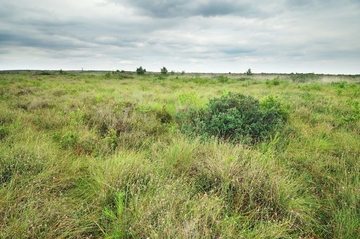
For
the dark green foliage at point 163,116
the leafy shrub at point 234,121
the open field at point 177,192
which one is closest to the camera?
the open field at point 177,192

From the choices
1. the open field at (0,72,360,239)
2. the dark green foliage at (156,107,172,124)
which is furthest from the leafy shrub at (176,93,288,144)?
the dark green foliage at (156,107,172,124)

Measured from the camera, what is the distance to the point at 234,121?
469cm

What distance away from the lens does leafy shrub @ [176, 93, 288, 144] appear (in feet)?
15.2

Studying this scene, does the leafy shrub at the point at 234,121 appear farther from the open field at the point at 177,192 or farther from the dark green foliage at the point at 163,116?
the dark green foliage at the point at 163,116

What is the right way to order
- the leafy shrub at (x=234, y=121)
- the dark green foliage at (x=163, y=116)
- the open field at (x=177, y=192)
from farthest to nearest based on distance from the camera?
the dark green foliage at (x=163, y=116)
the leafy shrub at (x=234, y=121)
the open field at (x=177, y=192)

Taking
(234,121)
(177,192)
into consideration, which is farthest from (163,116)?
(177,192)

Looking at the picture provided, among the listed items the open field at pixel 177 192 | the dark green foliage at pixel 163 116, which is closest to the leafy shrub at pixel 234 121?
the open field at pixel 177 192

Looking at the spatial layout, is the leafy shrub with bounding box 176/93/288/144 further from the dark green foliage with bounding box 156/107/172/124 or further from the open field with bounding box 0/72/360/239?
the dark green foliage with bounding box 156/107/172/124

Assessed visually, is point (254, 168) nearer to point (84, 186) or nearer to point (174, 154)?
point (174, 154)

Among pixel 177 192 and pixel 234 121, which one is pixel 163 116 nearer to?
pixel 234 121

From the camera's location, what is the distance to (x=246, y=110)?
527 cm

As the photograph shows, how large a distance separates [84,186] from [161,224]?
139 cm

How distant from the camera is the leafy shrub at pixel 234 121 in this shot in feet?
15.2

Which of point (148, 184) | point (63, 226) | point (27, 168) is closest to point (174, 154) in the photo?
point (148, 184)
